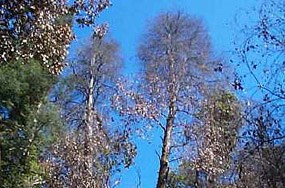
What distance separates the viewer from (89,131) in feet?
53.7

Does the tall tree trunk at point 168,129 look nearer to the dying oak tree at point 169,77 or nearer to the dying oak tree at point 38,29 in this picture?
the dying oak tree at point 169,77

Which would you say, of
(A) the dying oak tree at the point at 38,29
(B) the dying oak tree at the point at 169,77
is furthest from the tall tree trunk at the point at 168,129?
(A) the dying oak tree at the point at 38,29

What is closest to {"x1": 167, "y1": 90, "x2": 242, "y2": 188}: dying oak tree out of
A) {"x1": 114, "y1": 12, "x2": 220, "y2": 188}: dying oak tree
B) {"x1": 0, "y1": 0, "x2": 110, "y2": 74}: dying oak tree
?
{"x1": 114, "y1": 12, "x2": 220, "y2": 188}: dying oak tree

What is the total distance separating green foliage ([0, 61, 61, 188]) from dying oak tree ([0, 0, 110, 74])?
7541 millimetres

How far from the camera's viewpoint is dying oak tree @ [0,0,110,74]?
8.08m

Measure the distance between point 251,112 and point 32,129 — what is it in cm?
1124

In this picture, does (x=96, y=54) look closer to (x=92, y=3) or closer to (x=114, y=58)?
(x=114, y=58)

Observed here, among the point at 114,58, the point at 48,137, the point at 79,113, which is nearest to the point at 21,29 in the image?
the point at 48,137

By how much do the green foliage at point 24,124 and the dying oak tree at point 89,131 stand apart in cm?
54

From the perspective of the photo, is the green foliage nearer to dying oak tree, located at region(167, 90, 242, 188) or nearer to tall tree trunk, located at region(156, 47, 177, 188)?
tall tree trunk, located at region(156, 47, 177, 188)

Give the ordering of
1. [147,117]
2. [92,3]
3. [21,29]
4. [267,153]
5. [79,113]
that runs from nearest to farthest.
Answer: [267,153] < [21,29] < [92,3] < [147,117] < [79,113]

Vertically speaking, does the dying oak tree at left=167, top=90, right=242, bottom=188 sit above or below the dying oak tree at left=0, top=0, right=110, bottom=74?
above

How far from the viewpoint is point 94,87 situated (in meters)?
20.0

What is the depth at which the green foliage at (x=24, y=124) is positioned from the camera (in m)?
16.5
